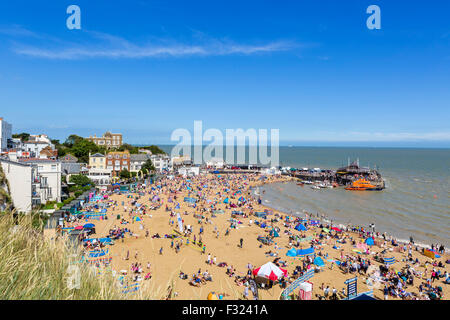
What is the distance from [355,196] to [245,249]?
120 ft

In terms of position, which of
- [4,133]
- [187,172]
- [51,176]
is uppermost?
[4,133]

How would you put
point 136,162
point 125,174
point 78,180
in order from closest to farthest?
point 78,180
point 125,174
point 136,162

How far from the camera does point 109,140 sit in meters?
118

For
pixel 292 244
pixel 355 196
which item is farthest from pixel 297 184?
pixel 292 244

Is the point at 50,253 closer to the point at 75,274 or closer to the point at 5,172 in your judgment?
the point at 75,274

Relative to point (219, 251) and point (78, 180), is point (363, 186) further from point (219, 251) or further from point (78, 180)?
point (78, 180)

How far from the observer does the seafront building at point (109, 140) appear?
115 metres

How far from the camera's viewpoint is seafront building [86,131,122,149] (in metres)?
115

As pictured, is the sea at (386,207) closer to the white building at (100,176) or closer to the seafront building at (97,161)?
the white building at (100,176)

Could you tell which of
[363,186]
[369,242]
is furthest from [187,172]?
[369,242]

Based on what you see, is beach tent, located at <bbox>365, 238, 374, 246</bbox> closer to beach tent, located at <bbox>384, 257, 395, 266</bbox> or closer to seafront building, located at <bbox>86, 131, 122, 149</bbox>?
beach tent, located at <bbox>384, 257, 395, 266</bbox>

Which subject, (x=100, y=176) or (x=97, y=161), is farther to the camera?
(x=97, y=161)
